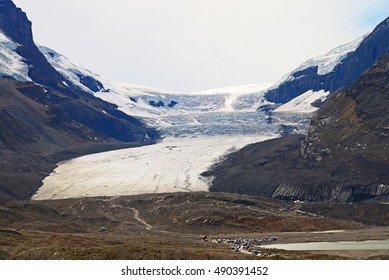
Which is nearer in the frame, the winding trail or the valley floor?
the valley floor

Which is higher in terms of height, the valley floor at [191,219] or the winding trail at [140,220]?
the valley floor at [191,219]

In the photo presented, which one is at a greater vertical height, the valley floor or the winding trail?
the valley floor

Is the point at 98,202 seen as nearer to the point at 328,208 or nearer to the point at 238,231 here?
the point at 238,231

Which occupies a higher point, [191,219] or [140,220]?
[191,219]

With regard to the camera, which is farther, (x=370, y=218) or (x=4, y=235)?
(x=370, y=218)

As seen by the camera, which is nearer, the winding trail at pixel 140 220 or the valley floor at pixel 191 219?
the valley floor at pixel 191 219

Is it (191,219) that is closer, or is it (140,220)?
(191,219)
